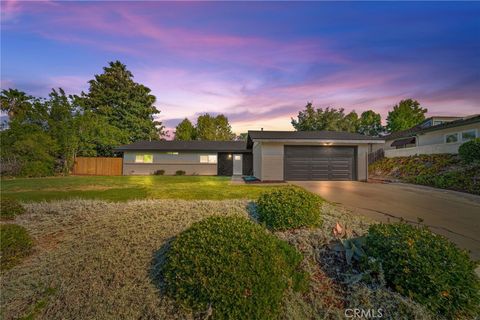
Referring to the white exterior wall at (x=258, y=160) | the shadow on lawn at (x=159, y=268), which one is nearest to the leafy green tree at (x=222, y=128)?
the white exterior wall at (x=258, y=160)

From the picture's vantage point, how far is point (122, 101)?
3009cm

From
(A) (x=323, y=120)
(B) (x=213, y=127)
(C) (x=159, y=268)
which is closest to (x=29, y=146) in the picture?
(C) (x=159, y=268)

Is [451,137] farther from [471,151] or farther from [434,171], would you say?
[471,151]

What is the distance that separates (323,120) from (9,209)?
3670 centimetres

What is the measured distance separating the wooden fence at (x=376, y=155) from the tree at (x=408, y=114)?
26.5 meters

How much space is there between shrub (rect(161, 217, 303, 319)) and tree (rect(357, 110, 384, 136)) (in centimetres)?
5132

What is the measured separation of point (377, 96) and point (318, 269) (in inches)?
576

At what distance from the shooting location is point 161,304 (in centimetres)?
228

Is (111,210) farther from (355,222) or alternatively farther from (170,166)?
(170,166)

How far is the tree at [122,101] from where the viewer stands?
96.7ft

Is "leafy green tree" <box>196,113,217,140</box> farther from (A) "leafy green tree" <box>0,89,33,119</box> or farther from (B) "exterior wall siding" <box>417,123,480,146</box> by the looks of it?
(B) "exterior wall siding" <box>417,123,480,146</box>

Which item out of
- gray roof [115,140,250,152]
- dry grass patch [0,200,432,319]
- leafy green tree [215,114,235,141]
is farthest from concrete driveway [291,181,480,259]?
leafy green tree [215,114,235,141]

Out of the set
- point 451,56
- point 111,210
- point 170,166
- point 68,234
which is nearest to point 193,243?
point 68,234

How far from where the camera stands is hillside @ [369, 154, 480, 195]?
1040 cm
